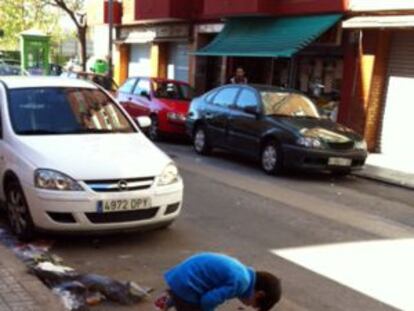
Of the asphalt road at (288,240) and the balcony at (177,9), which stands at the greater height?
the balcony at (177,9)

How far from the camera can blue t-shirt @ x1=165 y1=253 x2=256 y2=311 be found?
11.0 ft

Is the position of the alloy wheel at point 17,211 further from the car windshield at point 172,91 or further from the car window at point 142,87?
the car window at point 142,87

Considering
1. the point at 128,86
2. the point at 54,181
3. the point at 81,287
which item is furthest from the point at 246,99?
the point at 81,287

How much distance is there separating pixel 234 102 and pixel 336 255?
6.77 metres

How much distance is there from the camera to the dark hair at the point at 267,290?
331cm

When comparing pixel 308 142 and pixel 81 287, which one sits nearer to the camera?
pixel 81 287

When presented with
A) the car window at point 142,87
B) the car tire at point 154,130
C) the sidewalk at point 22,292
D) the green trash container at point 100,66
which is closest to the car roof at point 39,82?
the sidewalk at point 22,292

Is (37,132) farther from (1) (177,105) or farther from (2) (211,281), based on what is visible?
(1) (177,105)

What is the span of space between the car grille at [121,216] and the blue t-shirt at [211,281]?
2619 mm

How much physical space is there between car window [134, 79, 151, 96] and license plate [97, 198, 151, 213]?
1074 cm

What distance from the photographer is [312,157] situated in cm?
1142

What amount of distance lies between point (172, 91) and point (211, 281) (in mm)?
14153

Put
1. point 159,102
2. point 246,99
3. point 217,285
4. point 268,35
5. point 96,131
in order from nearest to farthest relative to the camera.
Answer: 1. point 217,285
2. point 96,131
3. point 246,99
4. point 159,102
5. point 268,35

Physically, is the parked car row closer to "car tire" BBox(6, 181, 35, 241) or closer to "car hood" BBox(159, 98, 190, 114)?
"car hood" BBox(159, 98, 190, 114)
